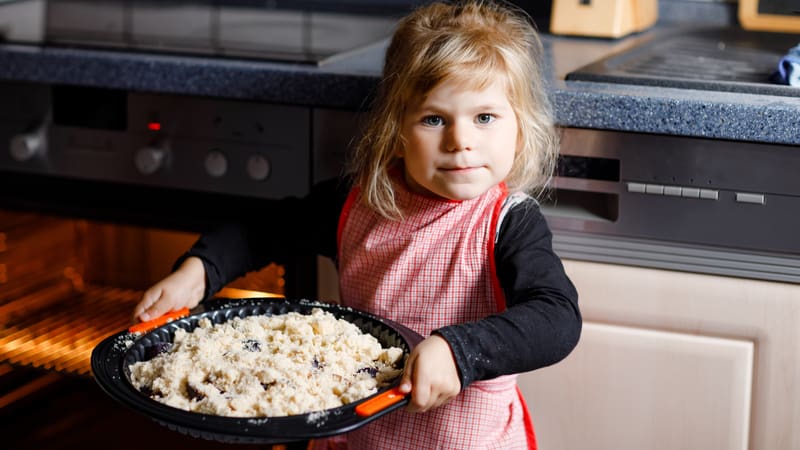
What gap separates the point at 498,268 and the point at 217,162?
1.51 feet

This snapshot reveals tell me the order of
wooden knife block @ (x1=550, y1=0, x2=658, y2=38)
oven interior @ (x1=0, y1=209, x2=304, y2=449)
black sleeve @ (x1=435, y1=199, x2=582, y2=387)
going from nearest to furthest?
black sleeve @ (x1=435, y1=199, x2=582, y2=387)
oven interior @ (x1=0, y1=209, x2=304, y2=449)
wooden knife block @ (x1=550, y1=0, x2=658, y2=38)

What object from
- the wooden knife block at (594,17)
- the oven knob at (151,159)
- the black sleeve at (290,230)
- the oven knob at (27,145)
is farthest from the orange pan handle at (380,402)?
the wooden knife block at (594,17)

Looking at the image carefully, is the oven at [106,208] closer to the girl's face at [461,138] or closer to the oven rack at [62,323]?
the oven rack at [62,323]

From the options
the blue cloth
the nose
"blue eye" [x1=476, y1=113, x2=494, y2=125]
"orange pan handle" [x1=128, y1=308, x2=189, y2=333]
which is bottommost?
"orange pan handle" [x1=128, y1=308, x2=189, y2=333]

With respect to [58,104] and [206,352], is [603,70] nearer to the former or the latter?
[206,352]

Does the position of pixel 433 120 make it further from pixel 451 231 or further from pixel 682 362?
pixel 682 362

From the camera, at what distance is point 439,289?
1.12 meters

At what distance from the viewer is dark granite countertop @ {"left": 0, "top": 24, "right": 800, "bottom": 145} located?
109 cm

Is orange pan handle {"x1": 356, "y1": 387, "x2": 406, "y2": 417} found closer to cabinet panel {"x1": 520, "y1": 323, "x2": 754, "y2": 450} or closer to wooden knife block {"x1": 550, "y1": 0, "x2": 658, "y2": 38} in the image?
cabinet panel {"x1": 520, "y1": 323, "x2": 754, "y2": 450}


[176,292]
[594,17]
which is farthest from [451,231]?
[594,17]

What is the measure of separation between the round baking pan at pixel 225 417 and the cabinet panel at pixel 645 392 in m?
0.33

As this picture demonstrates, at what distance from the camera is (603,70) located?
1.26 m

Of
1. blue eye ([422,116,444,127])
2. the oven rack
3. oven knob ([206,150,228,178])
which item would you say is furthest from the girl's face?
the oven rack

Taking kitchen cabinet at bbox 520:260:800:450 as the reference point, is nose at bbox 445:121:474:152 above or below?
above
